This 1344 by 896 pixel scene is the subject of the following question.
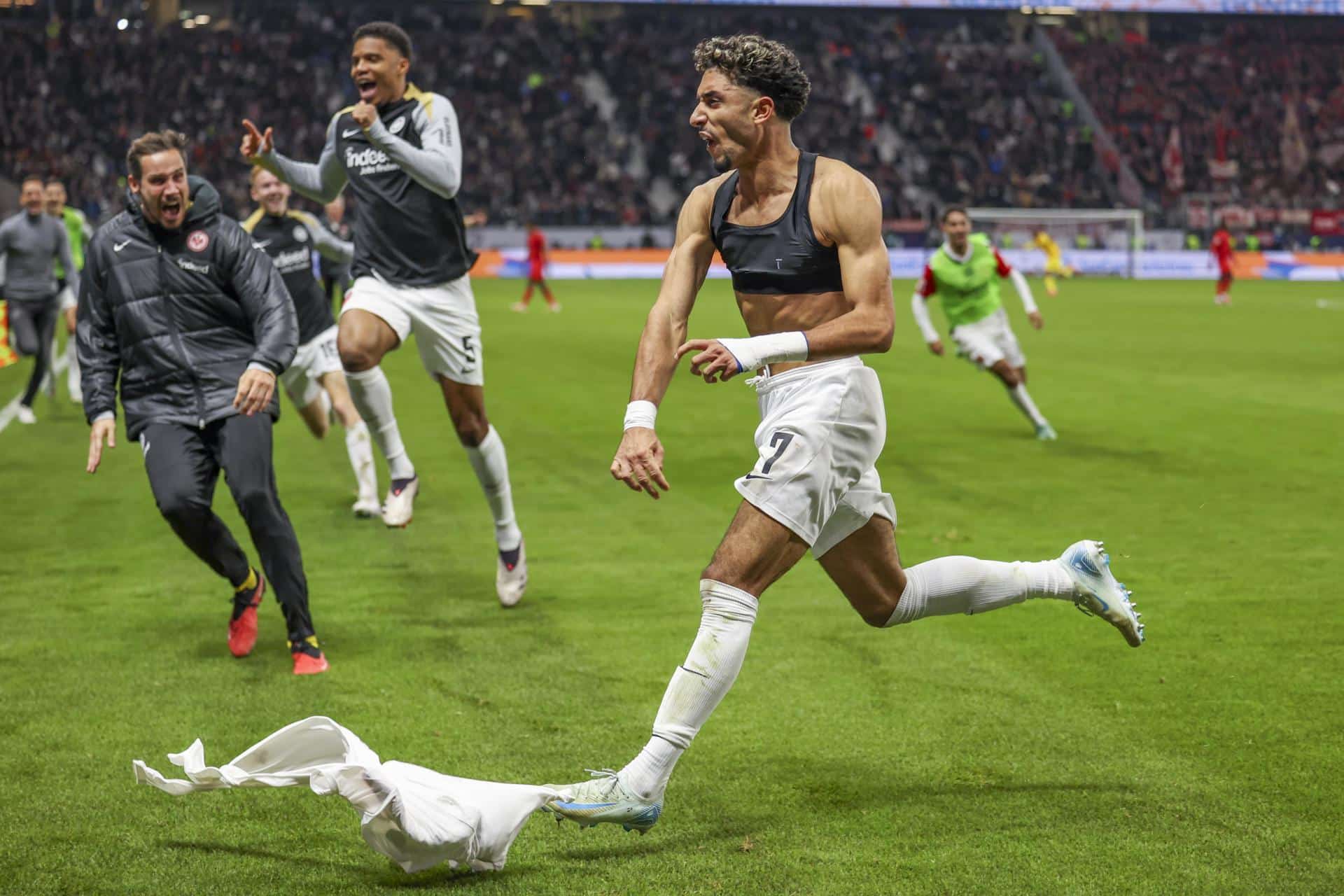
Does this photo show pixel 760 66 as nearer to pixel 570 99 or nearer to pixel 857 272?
pixel 857 272

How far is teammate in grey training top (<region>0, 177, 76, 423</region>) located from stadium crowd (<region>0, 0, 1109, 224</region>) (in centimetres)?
2994

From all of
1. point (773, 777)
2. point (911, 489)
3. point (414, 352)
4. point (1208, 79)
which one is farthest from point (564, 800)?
point (1208, 79)

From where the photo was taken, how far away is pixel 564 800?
4.11 metres

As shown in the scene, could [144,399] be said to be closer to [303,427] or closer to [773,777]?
[773,777]

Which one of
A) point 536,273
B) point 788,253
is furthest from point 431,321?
point 536,273

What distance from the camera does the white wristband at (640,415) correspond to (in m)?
4.29

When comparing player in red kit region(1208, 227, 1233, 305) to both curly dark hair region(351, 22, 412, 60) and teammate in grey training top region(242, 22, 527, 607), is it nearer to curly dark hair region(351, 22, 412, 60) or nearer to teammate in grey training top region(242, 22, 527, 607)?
teammate in grey training top region(242, 22, 527, 607)

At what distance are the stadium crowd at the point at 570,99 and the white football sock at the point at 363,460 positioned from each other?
36155 mm

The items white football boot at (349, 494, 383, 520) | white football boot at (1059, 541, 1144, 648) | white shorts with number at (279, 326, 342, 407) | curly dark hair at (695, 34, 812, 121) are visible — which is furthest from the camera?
white shorts with number at (279, 326, 342, 407)

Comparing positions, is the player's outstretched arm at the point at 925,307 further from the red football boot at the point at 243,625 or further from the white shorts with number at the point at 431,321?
the red football boot at the point at 243,625

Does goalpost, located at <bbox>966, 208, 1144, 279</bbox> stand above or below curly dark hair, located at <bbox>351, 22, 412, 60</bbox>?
below

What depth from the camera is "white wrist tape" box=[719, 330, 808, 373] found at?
4.17 metres

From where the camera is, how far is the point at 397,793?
12.7 ft

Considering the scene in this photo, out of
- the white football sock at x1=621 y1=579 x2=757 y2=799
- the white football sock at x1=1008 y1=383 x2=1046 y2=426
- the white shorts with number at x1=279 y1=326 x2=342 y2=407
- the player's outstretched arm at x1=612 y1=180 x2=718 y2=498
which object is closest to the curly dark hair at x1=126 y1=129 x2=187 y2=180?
the player's outstretched arm at x1=612 y1=180 x2=718 y2=498
